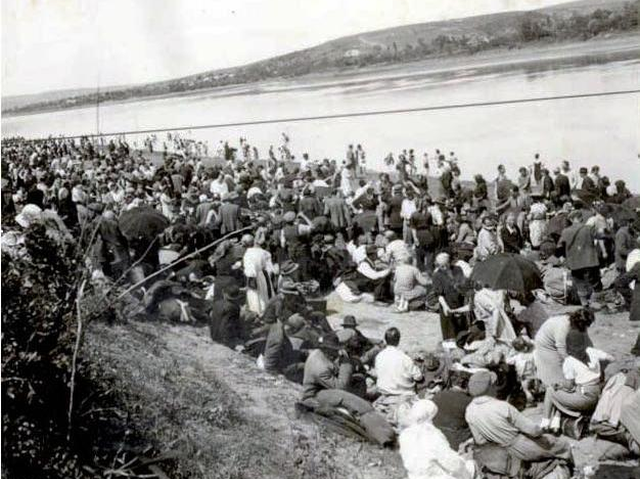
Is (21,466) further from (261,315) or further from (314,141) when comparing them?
(314,141)

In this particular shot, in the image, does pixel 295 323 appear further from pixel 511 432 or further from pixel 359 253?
pixel 511 432

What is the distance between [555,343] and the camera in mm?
5438

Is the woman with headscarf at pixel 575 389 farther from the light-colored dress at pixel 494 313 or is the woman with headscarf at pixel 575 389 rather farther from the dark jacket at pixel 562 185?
the dark jacket at pixel 562 185

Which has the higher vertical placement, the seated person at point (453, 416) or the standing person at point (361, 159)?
the standing person at point (361, 159)

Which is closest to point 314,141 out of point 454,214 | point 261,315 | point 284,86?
point 284,86

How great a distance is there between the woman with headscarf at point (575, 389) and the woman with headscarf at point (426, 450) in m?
1.38

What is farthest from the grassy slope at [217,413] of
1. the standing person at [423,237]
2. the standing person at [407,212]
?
the standing person at [407,212]

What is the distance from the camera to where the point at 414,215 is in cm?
858

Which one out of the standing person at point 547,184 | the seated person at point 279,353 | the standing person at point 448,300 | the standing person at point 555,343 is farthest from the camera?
the standing person at point 547,184

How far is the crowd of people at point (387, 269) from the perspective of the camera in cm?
506

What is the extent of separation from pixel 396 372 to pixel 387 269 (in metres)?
2.66

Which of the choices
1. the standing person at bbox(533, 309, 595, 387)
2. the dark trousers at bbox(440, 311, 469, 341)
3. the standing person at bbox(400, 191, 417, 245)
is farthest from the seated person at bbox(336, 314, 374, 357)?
the standing person at bbox(400, 191, 417, 245)

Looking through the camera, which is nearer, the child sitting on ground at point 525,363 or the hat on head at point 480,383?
the hat on head at point 480,383

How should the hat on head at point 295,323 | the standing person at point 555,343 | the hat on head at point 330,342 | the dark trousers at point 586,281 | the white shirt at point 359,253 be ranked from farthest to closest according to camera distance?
the white shirt at point 359,253
the dark trousers at point 586,281
the hat on head at point 295,323
the hat on head at point 330,342
the standing person at point 555,343
